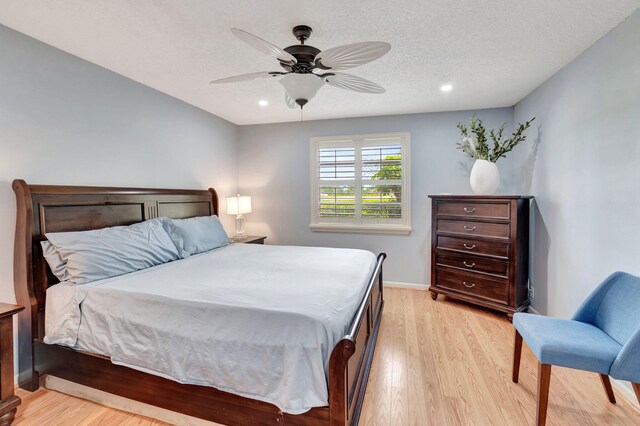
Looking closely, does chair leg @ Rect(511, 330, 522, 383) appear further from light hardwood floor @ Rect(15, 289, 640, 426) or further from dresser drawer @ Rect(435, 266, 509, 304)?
dresser drawer @ Rect(435, 266, 509, 304)

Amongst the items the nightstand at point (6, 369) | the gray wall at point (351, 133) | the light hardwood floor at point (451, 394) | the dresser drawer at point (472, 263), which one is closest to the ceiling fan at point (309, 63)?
the gray wall at point (351, 133)

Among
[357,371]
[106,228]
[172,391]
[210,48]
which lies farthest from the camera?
[106,228]

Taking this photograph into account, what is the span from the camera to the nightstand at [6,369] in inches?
65.0

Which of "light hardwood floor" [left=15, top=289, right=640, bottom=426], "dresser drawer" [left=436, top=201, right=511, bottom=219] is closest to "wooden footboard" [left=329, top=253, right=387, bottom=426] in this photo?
"light hardwood floor" [left=15, top=289, right=640, bottom=426]

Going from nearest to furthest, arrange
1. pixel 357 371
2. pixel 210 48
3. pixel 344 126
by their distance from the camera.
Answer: pixel 357 371 < pixel 210 48 < pixel 344 126

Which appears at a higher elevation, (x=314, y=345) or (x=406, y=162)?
(x=406, y=162)

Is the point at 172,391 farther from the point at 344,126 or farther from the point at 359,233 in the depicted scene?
the point at 344,126

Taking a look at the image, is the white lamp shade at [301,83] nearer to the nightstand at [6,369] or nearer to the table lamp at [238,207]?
the nightstand at [6,369]

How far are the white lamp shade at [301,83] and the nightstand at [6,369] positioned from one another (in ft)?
6.88

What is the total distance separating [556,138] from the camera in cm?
273

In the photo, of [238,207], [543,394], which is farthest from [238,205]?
[543,394]

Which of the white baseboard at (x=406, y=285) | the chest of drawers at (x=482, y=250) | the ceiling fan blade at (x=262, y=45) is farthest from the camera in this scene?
the white baseboard at (x=406, y=285)

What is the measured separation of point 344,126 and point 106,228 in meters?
3.13

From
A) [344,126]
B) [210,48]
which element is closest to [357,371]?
[210,48]
